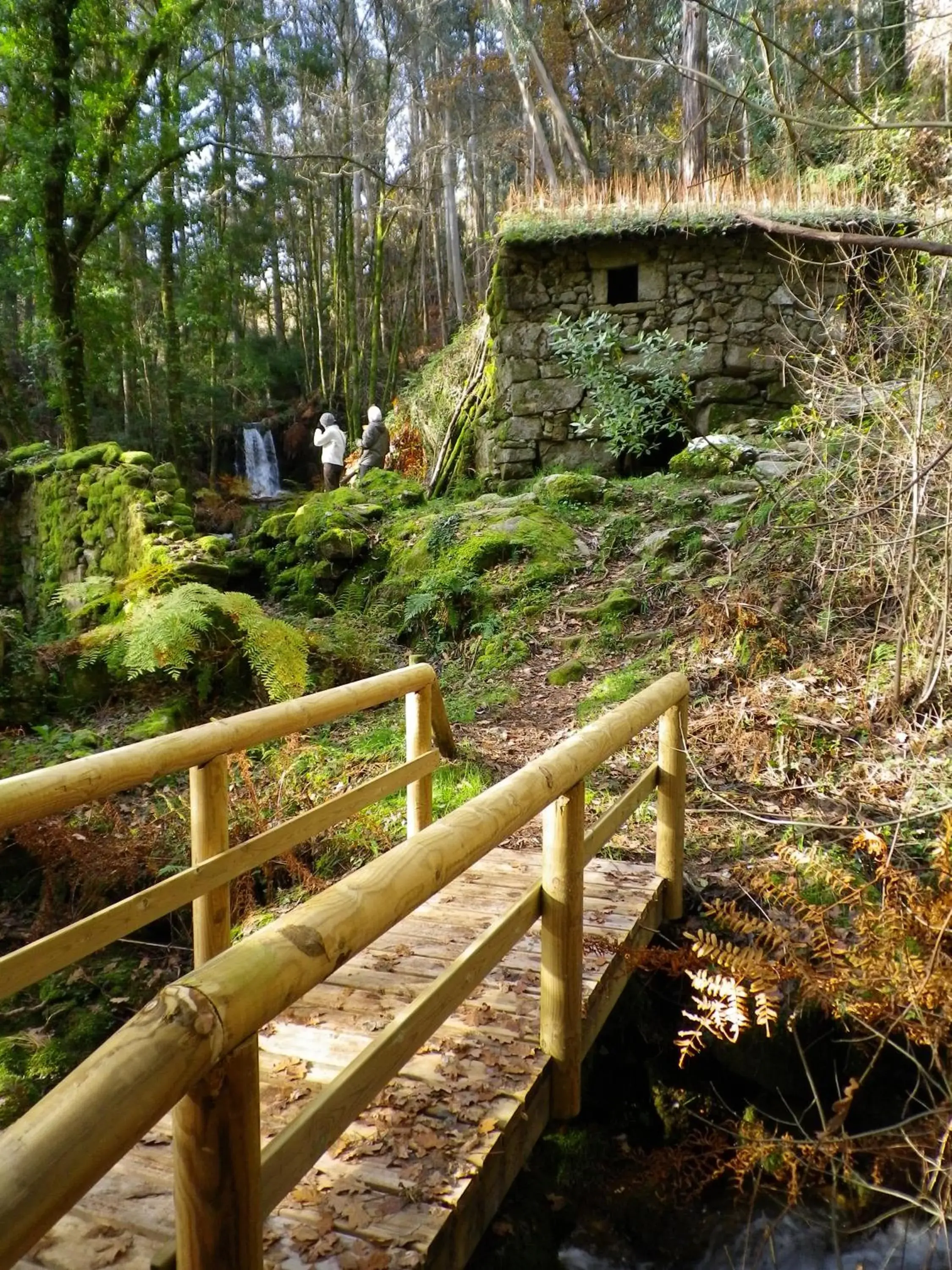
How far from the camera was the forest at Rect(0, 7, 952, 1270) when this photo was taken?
2.05 meters

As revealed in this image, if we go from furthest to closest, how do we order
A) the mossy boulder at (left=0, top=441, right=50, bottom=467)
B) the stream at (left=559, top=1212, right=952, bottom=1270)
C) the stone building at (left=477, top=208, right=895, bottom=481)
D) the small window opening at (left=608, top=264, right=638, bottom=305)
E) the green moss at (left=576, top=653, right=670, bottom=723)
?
the small window opening at (left=608, top=264, right=638, bottom=305)
the mossy boulder at (left=0, top=441, right=50, bottom=467)
the stone building at (left=477, top=208, right=895, bottom=481)
the green moss at (left=576, top=653, right=670, bottom=723)
the stream at (left=559, top=1212, right=952, bottom=1270)

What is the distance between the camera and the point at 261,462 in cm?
2198

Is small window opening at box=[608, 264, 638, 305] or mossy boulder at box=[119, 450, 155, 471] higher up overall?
small window opening at box=[608, 264, 638, 305]

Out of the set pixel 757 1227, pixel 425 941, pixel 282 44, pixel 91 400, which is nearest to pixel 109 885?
pixel 425 941

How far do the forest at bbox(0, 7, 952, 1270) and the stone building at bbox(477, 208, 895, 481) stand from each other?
0.05 m

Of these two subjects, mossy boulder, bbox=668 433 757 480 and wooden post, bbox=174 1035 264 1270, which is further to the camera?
mossy boulder, bbox=668 433 757 480

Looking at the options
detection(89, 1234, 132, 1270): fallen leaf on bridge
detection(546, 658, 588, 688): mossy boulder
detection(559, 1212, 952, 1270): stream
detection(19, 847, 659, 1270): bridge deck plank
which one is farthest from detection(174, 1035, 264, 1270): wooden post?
detection(546, 658, 588, 688): mossy boulder

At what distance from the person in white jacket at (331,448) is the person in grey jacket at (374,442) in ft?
2.72

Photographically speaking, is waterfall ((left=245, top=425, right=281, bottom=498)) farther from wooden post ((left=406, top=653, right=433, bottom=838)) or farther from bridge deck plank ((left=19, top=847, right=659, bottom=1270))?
bridge deck plank ((left=19, top=847, right=659, bottom=1270))

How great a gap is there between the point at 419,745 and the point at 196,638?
2.67m

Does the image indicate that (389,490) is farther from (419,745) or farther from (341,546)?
(419,745)

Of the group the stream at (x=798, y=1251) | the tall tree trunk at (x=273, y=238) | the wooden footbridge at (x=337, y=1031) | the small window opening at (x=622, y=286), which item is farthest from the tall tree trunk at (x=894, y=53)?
the tall tree trunk at (x=273, y=238)

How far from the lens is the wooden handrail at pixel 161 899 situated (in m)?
2.04

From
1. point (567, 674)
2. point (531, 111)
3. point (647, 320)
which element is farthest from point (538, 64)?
point (567, 674)
